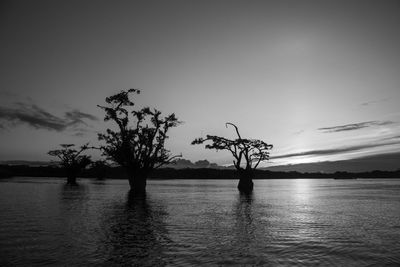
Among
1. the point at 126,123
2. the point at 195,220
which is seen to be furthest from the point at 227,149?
the point at 195,220

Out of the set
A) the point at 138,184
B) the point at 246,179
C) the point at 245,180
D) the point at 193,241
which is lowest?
the point at 193,241

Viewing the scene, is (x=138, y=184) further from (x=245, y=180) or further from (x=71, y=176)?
(x=71, y=176)

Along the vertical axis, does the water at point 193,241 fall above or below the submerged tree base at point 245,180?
below

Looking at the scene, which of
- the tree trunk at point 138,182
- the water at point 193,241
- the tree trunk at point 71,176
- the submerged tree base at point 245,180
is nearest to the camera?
the water at point 193,241

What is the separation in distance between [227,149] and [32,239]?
44922 millimetres

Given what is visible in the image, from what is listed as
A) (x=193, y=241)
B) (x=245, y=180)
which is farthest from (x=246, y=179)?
(x=193, y=241)

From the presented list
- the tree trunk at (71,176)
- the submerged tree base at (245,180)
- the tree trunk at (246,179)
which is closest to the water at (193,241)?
the tree trunk at (246,179)

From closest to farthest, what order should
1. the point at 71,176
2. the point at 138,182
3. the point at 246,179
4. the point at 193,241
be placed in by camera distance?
the point at 193,241 → the point at 138,182 → the point at 246,179 → the point at 71,176

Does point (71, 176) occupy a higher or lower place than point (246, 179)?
higher

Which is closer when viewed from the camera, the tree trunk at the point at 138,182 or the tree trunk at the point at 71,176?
the tree trunk at the point at 138,182

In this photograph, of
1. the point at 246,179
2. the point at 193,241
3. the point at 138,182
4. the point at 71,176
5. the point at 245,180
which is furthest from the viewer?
the point at 71,176

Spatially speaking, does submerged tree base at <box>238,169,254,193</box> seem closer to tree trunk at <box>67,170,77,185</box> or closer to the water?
the water

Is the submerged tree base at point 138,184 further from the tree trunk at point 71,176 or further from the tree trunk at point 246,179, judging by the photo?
the tree trunk at point 71,176

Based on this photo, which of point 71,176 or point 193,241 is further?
point 71,176
